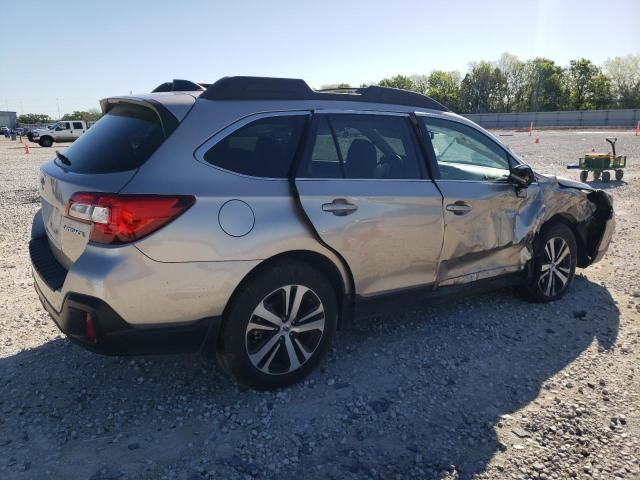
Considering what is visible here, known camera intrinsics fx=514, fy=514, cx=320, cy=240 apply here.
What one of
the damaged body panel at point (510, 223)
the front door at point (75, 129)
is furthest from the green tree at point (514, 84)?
the damaged body panel at point (510, 223)

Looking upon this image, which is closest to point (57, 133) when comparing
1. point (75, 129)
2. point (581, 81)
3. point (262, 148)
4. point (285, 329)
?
point (75, 129)

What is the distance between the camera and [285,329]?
3.21m

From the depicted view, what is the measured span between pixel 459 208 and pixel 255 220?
175 cm

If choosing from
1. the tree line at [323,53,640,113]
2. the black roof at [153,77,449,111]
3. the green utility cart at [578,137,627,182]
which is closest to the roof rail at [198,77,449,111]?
the black roof at [153,77,449,111]

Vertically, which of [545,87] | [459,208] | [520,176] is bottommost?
[459,208]

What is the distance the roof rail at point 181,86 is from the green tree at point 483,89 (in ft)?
336

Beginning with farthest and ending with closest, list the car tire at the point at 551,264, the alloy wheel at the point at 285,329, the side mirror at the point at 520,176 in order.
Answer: the car tire at the point at 551,264
the side mirror at the point at 520,176
the alloy wheel at the point at 285,329

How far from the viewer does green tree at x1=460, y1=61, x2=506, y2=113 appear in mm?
99938

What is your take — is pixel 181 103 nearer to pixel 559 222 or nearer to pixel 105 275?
pixel 105 275

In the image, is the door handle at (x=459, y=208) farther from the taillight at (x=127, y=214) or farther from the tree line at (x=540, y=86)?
the tree line at (x=540, y=86)

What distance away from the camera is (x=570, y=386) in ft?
11.2

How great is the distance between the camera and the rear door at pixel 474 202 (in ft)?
12.9

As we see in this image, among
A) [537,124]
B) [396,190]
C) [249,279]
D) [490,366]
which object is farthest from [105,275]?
[537,124]

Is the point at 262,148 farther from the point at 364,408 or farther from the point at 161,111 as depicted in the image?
the point at 364,408
